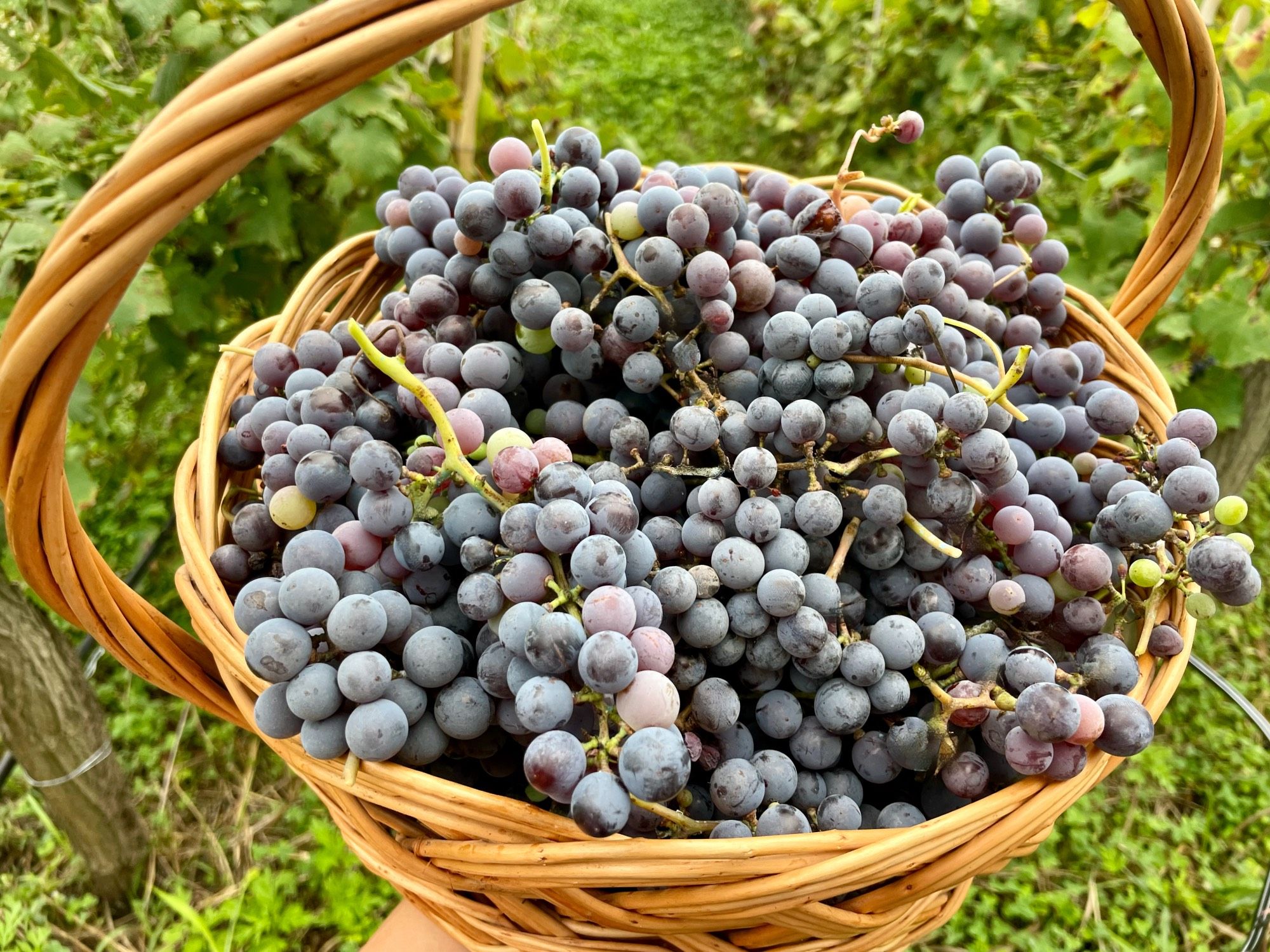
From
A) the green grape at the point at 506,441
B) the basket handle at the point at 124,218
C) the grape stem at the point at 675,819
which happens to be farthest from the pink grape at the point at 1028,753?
the basket handle at the point at 124,218

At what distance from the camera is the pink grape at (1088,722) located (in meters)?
0.64

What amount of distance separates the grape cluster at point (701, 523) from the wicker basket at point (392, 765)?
44 mm

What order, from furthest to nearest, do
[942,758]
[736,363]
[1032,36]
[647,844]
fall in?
[1032,36]
[736,363]
[942,758]
[647,844]

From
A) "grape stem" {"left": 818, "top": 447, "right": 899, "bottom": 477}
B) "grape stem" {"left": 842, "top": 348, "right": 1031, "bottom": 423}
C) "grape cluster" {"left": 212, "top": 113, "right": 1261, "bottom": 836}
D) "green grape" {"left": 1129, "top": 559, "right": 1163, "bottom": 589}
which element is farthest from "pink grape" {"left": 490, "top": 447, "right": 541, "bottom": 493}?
"green grape" {"left": 1129, "top": 559, "right": 1163, "bottom": 589}

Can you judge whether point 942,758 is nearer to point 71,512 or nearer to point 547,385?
point 547,385

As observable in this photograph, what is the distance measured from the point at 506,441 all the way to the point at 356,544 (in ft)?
0.52

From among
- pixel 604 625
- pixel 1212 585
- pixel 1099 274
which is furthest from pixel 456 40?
pixel 1212 585

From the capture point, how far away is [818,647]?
0.67 m

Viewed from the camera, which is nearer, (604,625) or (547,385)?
(604,625)

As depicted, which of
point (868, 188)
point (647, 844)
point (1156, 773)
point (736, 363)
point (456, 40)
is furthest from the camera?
point (456, 40)

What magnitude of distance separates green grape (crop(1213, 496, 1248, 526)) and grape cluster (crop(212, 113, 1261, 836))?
0.04ft

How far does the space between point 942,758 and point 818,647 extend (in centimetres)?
16

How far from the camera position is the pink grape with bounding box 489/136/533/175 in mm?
875

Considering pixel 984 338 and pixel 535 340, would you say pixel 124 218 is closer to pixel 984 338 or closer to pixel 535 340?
pixel 535 340
